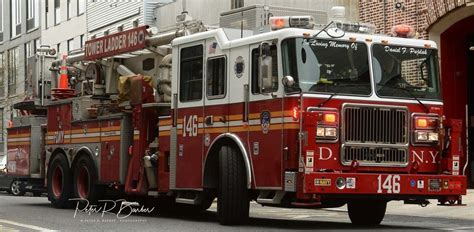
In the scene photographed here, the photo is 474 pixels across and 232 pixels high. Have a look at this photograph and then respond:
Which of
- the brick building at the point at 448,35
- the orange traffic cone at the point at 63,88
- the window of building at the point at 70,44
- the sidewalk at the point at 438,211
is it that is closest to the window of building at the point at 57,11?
the window of building at the point at 70,44

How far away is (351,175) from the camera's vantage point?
1191 centimetres

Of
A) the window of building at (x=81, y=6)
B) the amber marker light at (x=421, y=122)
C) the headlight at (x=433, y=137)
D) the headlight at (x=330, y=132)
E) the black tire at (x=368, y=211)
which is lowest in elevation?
the black tire at (x=368, y=211)

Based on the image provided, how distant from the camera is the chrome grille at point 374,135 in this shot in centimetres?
1205

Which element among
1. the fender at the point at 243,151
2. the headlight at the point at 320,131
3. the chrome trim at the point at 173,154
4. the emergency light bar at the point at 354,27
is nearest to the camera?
the headlight at the point at 320,131

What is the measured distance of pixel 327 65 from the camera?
40.0 feet

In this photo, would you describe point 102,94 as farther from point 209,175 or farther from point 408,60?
point 408,60

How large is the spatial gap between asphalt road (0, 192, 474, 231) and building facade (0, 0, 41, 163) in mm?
29231

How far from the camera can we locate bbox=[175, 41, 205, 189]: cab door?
13.6 metres

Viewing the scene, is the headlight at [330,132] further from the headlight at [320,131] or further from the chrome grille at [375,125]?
the chrome grille at [375,125]

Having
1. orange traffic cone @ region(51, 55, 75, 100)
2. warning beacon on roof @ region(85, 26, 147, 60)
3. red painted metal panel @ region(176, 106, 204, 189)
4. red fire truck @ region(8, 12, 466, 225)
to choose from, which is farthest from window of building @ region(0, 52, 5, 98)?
red painted metal panel @ region(176, 106, 204, 189)

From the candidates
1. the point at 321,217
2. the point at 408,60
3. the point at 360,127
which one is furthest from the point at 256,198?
the point at 321,217

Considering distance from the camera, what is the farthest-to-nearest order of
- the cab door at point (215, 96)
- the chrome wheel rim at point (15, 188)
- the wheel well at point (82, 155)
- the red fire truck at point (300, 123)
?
the chrome wheel rim at point (15, 188) < the wheel well at point (82, 155) < the cab door at point (215, 96) < the red fire truck at point (300, 123)

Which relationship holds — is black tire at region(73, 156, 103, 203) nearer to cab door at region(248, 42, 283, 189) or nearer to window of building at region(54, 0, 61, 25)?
cab door at region(248, 42, 283, 189)

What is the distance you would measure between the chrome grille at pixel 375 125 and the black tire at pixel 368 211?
5.57 feet
